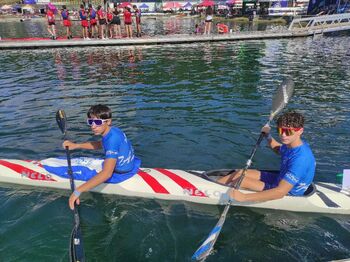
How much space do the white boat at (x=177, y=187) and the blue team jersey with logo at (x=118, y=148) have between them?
456 mm

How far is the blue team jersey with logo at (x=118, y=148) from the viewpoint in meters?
5.54

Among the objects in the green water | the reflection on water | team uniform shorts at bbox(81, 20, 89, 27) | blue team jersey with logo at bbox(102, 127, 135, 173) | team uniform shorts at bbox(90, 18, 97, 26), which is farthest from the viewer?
the reflection on water

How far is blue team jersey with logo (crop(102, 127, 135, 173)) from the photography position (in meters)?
5.54

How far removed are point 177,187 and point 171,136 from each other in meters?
3.43

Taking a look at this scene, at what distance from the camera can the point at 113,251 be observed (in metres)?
5.24

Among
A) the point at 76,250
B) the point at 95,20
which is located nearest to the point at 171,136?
the point at 76,250

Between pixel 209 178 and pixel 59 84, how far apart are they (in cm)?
1137

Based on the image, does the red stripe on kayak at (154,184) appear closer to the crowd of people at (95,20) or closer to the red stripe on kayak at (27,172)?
the red stripe on kayak at (27,172)

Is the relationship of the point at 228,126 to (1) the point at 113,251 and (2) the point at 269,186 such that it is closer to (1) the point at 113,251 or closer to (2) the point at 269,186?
(2) the point at 269,186

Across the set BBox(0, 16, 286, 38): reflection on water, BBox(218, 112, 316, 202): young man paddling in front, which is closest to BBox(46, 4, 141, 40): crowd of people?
BBox(0, 16, 286, 38): reflection on water

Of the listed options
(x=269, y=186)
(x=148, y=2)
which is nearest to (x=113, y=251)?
(x=269, y=186)

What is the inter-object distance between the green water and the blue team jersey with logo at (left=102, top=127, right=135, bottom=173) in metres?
0.82

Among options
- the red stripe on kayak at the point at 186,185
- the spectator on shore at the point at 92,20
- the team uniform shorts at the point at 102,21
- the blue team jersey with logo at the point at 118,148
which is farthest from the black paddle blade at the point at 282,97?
the team uniform shorts at the point at 102,21

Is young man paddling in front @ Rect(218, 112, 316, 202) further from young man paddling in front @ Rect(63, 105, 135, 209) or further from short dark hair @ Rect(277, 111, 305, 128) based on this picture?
young man paddling in front @ Rect(63, 105, 135, 209)
